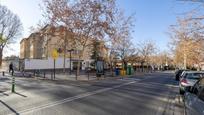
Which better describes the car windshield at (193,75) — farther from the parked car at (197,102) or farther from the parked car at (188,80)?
the parked car at (197,102)

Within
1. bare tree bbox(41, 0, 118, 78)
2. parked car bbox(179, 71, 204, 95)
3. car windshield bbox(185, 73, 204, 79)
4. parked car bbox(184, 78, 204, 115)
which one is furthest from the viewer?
bare tree bbox(41, 0, 118, 78)

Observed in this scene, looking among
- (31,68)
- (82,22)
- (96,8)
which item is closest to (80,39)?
(82,22)

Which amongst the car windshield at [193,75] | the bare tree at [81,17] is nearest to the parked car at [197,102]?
the car windshield at [193,75]

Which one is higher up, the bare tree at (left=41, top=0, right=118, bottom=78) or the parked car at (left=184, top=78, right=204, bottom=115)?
the bare tree at (left=41, top=0, right=118, bottom=78)

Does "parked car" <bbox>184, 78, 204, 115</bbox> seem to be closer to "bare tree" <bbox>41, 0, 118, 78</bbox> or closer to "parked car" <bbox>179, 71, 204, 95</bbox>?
"parked car" <bbox>179, 71, 204, 95</bbox>

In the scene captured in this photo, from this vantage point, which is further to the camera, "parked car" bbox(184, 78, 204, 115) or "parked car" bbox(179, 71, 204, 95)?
"parked car" bbox(179, 71, 204, 95)

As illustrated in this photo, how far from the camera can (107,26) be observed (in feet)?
106

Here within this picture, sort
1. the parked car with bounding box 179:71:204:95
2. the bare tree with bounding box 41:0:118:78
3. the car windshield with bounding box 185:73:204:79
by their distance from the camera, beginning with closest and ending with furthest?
1. the parked car with bounding box 179:71:204:95
2. the car windshield with bounding box 185:73:204:79
3. the bare tree with bounding box 41:0:118:78

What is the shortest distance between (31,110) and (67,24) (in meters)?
23.5

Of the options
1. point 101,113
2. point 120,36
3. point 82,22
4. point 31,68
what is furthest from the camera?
point 31,68

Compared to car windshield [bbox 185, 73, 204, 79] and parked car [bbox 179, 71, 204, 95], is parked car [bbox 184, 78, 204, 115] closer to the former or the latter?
parked car [bbox 179, 71, 204, 95]

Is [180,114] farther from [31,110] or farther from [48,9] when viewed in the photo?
[48,9]

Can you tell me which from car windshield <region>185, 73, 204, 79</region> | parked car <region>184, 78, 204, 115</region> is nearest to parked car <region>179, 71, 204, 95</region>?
car windshield <region>185, 73, 204, 79</region>

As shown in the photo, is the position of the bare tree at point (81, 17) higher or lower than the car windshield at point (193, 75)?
higher
